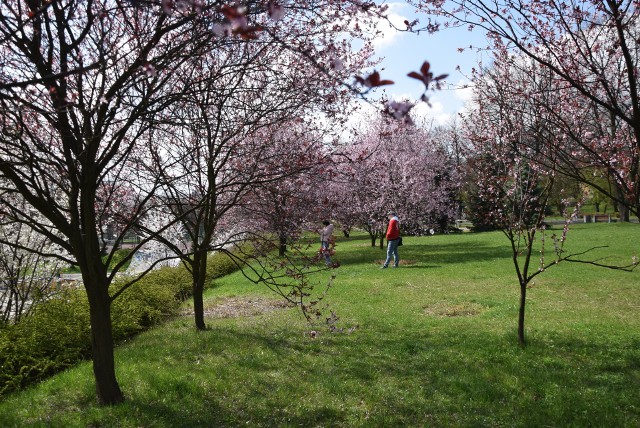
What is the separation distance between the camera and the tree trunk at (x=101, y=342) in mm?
4664

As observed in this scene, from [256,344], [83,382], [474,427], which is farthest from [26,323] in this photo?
[474,427]

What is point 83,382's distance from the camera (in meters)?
5.46

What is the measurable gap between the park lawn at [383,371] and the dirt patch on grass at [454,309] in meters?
0.04

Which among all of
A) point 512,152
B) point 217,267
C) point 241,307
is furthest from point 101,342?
point 217,267

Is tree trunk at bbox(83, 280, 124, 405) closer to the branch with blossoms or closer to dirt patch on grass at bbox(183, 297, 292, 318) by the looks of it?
the branch with blossoms

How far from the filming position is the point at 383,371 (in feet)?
18.9

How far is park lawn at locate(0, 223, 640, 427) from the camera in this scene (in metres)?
4.54

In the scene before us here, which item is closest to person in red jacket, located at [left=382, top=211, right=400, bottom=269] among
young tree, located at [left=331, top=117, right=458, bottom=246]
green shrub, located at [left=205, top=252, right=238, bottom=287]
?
green shrub, located at [left=205, top=252, right=238, bottom=287]

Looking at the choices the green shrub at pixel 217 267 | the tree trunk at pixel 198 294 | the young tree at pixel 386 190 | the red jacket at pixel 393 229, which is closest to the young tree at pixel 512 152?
the tree trunk at pixel 198 294

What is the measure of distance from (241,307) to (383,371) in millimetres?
5586

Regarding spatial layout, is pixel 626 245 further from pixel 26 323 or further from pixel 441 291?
pixel 26 323

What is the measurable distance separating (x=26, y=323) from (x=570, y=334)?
25.5 feet

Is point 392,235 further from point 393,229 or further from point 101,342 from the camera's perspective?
point 101,342

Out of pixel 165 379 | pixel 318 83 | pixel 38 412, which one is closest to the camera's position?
pixel 38 412
